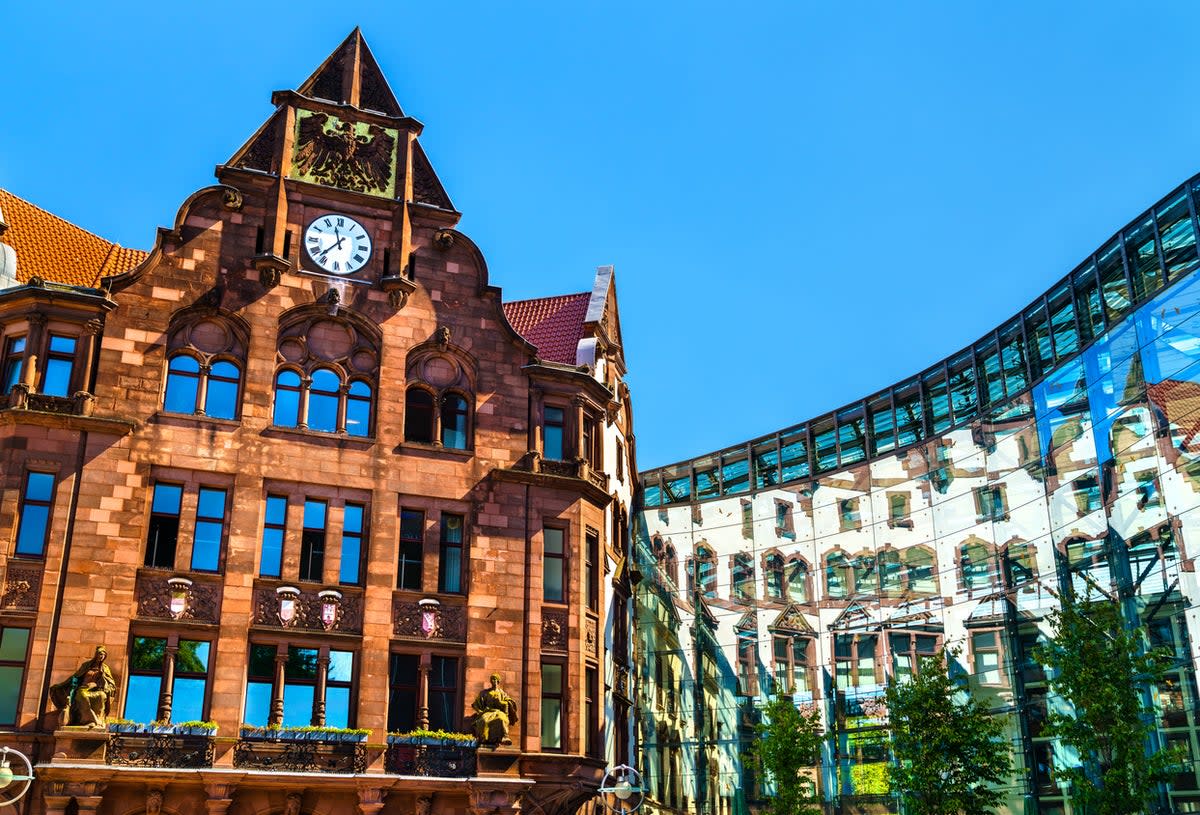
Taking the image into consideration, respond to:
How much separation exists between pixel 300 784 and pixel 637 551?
2833 centimetres

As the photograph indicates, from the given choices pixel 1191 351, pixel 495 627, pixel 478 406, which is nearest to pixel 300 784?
pixel 495 627

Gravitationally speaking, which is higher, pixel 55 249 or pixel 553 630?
pixel 55 249

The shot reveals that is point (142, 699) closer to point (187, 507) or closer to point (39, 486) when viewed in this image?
point (187, 507)

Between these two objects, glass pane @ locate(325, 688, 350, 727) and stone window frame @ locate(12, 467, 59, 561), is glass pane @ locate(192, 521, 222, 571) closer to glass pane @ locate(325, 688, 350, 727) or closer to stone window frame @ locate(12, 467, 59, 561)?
stone window frame @ locate(12, 467, 59, 561)

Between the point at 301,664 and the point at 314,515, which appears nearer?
the point at 301,664

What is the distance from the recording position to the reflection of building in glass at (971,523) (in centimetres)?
4006

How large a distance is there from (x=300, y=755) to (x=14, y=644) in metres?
7.55

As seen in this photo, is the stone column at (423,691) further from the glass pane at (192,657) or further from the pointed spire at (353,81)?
the pointed spire at (353,81)

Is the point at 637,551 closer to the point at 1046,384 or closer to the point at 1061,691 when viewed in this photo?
the point at 1046,384

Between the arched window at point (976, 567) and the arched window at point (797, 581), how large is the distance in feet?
25.6

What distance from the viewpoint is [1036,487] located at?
155 ft

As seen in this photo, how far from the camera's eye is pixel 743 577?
58.0 metres

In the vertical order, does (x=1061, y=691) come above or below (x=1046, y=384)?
below

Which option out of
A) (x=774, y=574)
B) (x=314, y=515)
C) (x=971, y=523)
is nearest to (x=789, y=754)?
(x=774, y=574)
